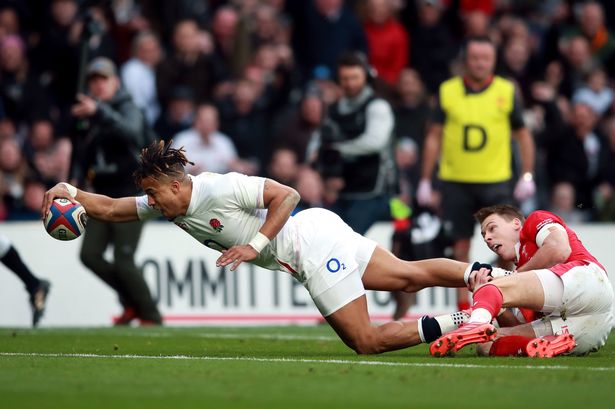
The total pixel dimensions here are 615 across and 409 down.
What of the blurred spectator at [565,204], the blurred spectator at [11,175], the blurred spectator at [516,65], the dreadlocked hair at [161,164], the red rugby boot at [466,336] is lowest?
the red rugby boot at [466,336]

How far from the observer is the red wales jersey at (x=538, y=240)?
9.25 metres

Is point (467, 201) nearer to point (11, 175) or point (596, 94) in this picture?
point (11, 175)

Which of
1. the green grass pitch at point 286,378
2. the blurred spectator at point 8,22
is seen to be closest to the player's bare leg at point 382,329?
the green grass pitch at point 286,378

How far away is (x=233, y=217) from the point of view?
31.6ft

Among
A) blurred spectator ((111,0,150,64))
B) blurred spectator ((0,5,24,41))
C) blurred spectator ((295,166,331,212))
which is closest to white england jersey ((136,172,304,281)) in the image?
blurred spectator ((295,166,331,212))

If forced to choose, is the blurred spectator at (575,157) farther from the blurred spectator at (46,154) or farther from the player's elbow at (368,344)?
the player's elbow at (368,344)

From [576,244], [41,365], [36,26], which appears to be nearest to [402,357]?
[576,244]

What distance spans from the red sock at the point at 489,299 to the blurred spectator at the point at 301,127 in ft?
30.3

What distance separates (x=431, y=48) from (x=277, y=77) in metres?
2.52

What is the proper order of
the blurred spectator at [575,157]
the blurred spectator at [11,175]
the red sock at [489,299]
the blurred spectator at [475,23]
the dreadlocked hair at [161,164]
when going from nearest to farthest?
the red sock at [489,299]
the dreadlocked hair at [161,164]
the blurred spectator at [11,175]
the blurred spectator at [575,157]
the blurred spectator at [475,23]

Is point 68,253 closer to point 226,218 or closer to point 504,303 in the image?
point 226,218

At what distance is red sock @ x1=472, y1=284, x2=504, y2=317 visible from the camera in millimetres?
8836

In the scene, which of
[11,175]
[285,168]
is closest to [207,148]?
[285,168]

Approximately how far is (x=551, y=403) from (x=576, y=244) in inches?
110
